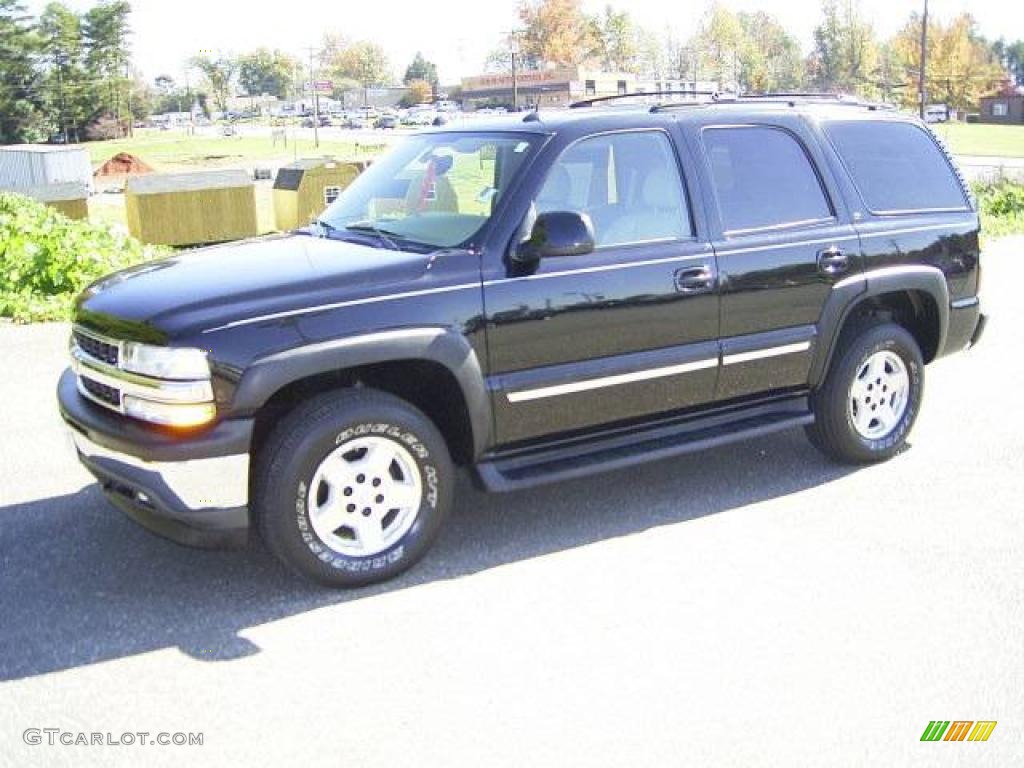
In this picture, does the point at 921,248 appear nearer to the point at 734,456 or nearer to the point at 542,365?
the point at 734,456

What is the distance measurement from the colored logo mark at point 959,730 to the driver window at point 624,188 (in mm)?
2415

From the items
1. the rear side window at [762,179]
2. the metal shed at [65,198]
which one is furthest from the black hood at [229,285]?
the metal shed at [65,198]

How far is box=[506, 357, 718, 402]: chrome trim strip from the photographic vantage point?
4.81 m

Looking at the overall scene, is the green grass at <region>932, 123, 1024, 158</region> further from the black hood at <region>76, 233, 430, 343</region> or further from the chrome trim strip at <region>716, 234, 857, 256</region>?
the black hood at <region>76, 233, 430, 343</region>

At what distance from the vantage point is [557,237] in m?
4.64

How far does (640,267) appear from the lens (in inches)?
199

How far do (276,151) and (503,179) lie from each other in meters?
81.5

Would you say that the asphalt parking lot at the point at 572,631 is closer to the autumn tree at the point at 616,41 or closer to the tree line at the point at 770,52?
the tree line at the point at 770,52

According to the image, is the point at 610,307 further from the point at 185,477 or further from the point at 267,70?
the point at 267,70

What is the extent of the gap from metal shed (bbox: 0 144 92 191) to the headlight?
47.4 meters

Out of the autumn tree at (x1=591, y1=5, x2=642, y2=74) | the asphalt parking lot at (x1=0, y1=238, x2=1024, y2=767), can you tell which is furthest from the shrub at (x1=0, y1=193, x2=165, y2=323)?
the autumn tree at (x1=591, y1=5, x2=642, y2=74)

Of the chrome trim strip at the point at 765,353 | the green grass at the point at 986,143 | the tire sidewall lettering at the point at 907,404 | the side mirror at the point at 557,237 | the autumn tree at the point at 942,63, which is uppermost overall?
the autumn tree at the point at 942,63

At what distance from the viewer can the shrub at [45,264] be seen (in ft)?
33.9

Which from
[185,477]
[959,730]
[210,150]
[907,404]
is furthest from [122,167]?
[959,730]
